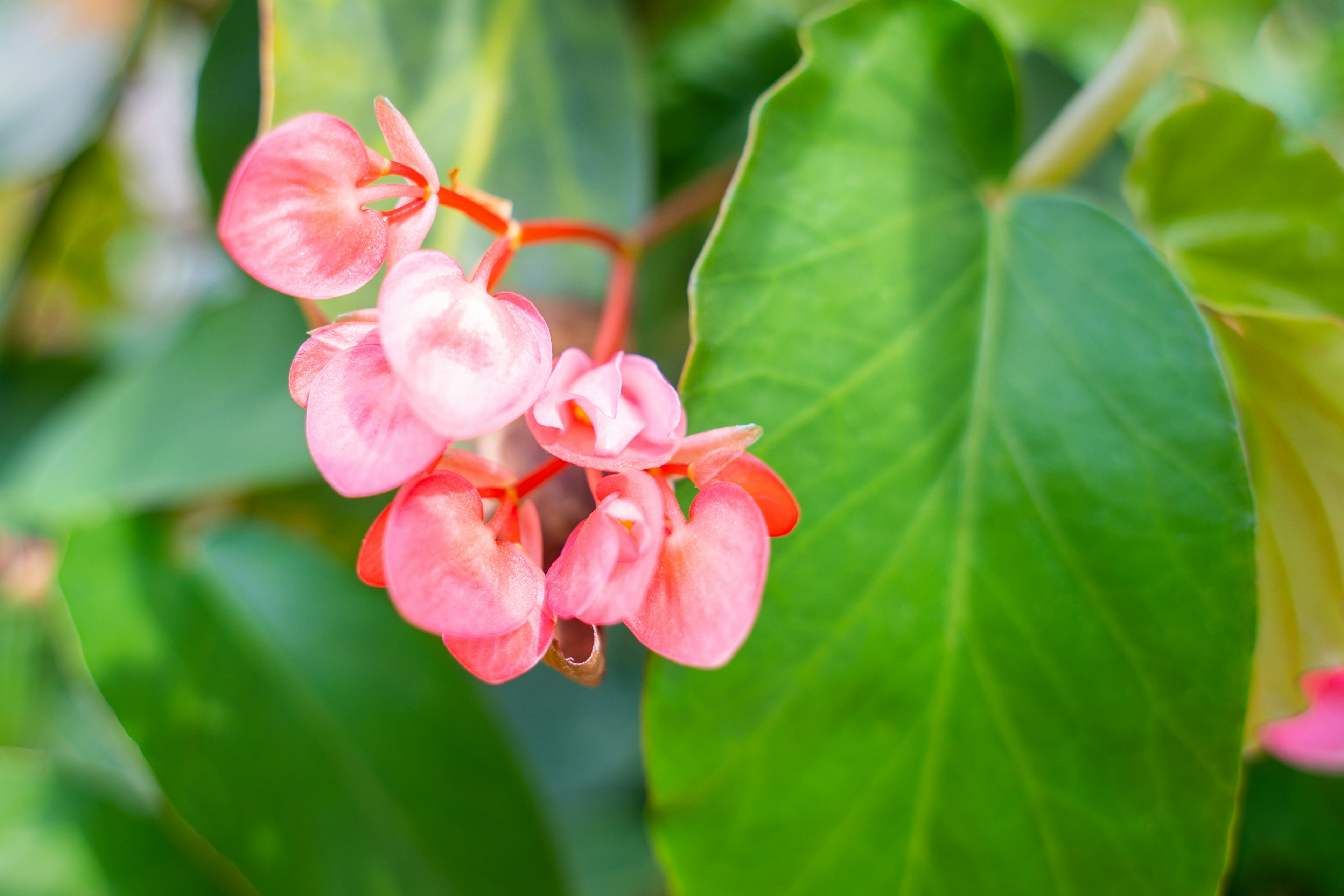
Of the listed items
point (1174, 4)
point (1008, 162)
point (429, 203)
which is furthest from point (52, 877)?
point (1174, 4)

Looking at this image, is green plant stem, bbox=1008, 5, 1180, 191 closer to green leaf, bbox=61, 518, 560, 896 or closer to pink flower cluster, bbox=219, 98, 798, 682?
pink flower cluster, bbox=219, 98, 798, 682

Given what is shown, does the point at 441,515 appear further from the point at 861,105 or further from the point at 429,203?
the point at 861,105

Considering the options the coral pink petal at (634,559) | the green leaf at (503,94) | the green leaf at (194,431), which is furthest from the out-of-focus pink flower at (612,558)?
the green leaf at (194,431)

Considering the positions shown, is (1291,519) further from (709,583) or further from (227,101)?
(227,101)

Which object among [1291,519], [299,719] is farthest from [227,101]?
[1291,519]

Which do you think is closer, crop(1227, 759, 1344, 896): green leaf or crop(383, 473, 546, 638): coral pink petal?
crop(383, 473, 546, 638): coral pink petal

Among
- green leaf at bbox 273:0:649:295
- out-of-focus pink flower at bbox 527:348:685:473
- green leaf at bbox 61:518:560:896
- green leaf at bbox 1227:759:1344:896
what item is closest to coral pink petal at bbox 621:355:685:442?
out-of-focus pink flower at bbox 527:348:685:473

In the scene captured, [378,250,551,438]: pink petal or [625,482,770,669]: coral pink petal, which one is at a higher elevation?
[378,250,551,438]: pink petal
